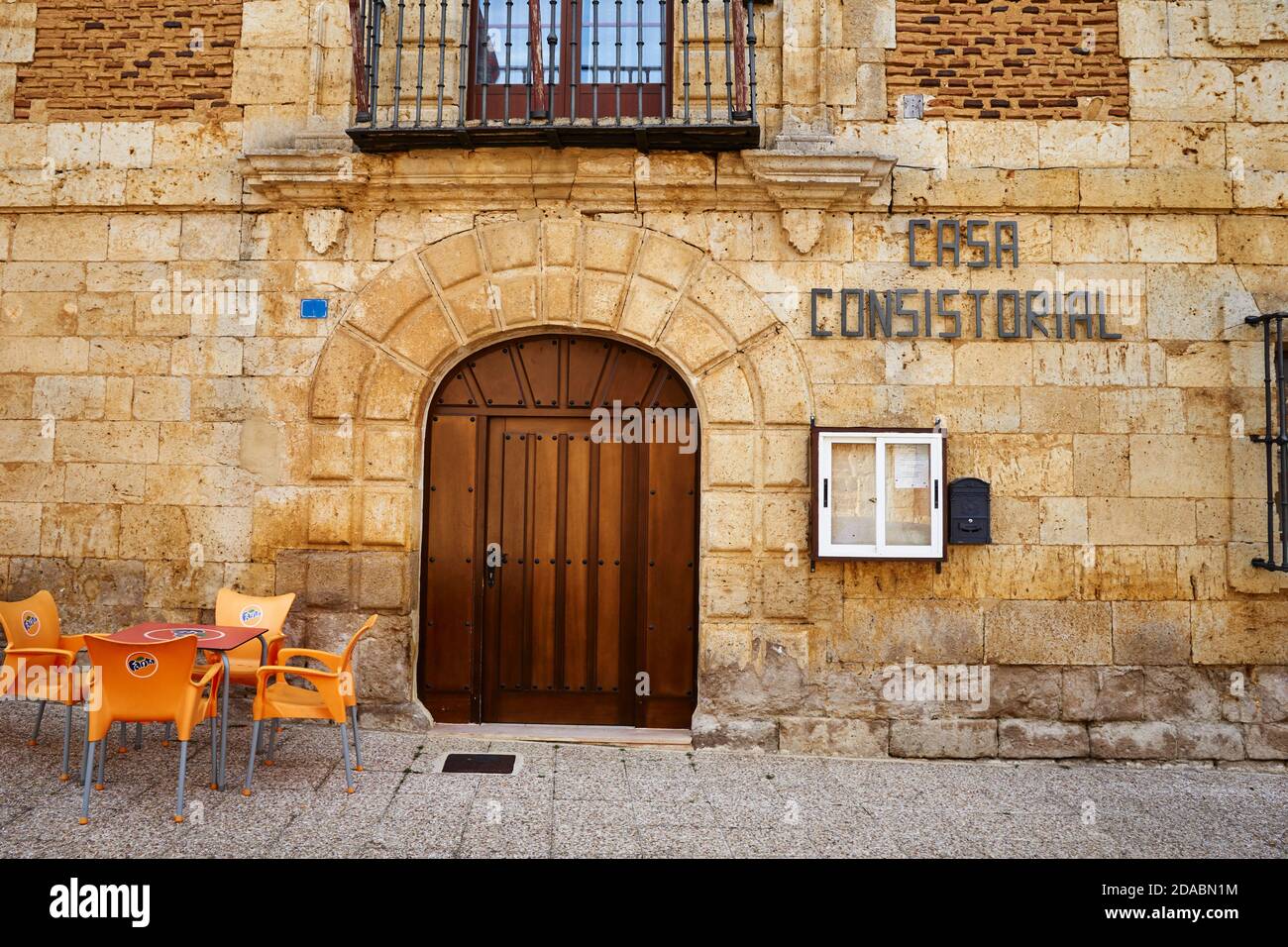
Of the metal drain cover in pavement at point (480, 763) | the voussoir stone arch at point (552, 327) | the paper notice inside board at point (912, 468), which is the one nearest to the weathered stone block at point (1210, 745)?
the paper notice inside board at point (912, 468)

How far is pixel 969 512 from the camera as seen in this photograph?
16.1 feet

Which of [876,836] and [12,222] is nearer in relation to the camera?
[876,836]

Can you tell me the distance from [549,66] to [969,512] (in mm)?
3690

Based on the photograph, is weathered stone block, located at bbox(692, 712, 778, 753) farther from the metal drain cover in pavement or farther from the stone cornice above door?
the stone cornice above door

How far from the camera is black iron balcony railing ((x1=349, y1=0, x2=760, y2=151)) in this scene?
4.98 m

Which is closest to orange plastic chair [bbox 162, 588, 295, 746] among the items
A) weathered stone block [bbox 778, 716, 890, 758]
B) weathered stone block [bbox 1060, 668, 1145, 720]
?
weathered stone block [bbox 778, 716, 890, 758]

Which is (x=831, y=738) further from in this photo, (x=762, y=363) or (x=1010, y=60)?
(x=1010, y=60)

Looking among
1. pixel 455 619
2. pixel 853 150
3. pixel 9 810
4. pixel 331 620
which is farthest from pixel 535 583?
pixel 853 150

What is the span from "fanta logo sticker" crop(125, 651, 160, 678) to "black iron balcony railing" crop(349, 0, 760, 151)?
3.09 meters

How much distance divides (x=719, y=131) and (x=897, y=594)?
289 centimetres

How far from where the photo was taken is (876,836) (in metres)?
3.68

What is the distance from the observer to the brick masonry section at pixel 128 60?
17.3 feet

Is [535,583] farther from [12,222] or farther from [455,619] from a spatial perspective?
[12,222]

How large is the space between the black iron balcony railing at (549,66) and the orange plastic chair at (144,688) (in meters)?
3.07
